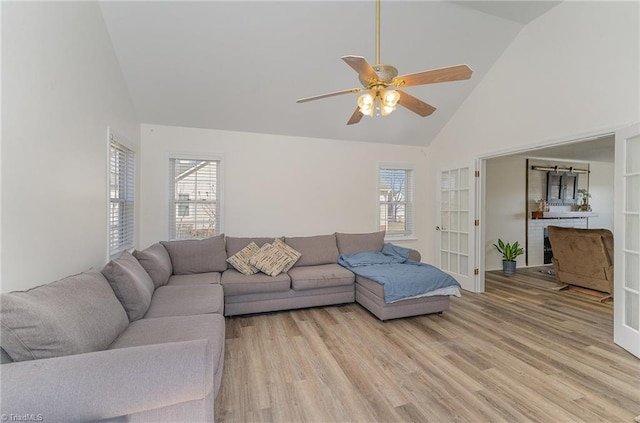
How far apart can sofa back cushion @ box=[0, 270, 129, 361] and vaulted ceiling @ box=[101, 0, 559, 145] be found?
2.53 metres

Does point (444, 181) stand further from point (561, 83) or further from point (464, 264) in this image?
point (561, 83)

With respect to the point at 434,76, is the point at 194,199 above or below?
below

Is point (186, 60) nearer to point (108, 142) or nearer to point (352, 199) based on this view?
point (108, 142)

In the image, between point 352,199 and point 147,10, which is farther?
point 352,199

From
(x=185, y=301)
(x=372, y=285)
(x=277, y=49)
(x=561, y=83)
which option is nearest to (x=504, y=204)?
(x=561, y=83)

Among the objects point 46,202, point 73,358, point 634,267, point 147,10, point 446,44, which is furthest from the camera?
point 446,44

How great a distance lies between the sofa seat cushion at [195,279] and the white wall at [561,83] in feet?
13.5

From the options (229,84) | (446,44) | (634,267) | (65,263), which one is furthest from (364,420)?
(446,44)

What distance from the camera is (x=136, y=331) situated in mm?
1843

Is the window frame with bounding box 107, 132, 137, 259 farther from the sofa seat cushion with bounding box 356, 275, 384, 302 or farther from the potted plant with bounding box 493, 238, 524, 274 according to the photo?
the potted plant with bounding box 493, 238, 524, 274

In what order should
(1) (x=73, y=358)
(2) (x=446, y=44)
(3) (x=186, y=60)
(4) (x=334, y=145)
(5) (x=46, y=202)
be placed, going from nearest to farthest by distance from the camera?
(1) (x=73, y=358) < (5) (x=46, y=202) < (3) (x=186, y=60) < (2) (x=446, y=44) < (4) (x=334, y=145)

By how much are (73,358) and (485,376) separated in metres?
2.60

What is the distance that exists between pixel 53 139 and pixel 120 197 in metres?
1.53

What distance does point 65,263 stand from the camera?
2.05m
